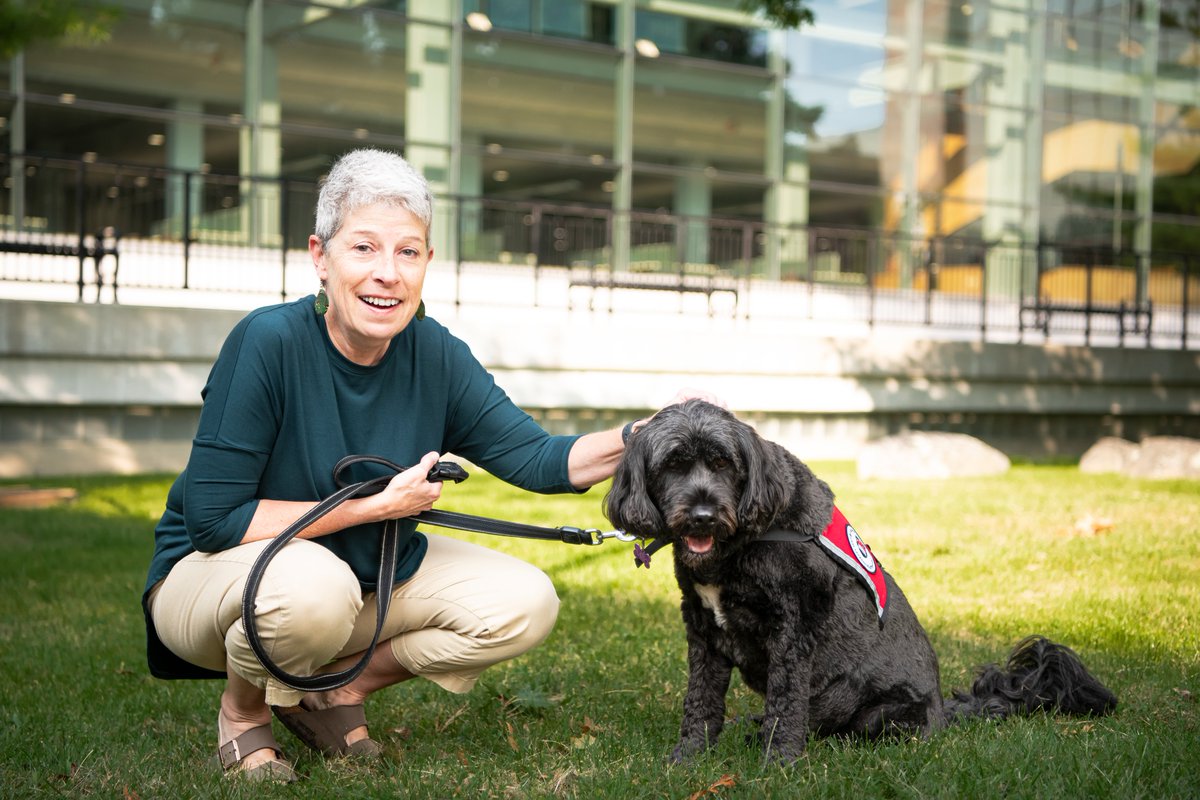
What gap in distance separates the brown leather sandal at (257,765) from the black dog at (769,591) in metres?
1.15

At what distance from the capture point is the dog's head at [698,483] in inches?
127

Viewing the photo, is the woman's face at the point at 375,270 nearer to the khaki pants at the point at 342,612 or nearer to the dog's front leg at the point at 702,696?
the khaki pants at the point at 342,612

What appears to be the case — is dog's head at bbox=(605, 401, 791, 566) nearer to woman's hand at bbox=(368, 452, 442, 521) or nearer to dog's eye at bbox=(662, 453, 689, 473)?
dog's eye at bbox=(662, 453, 689, 473)

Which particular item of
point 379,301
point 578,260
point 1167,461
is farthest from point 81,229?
point 1167,461

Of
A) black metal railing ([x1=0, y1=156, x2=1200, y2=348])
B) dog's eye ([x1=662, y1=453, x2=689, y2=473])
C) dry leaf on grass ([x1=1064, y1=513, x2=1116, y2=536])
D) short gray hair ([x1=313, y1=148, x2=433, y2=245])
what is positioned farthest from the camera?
black metal railing ([x1=0, y1=156, x2=1200, y2=348])

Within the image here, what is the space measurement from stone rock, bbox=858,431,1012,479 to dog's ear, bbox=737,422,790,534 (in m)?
9.06

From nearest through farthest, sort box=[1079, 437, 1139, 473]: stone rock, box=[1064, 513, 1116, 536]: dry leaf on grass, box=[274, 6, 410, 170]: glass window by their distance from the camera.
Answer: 1. box=[1064, 513, 1116, 536]: dry leaf on grass
2. box=[1079, 437, 1139, 473]: stone rock
3. box=[274, 6, 410, 170]: glass window

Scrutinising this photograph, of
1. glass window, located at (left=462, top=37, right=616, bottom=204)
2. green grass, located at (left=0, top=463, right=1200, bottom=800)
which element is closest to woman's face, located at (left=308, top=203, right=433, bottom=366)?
green grass, located at (left=0, top=463, right=1200, bottom=800)

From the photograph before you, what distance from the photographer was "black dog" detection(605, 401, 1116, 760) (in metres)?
3.28

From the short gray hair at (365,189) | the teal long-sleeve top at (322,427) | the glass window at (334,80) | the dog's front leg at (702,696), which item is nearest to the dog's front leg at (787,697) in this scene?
the dog's front leg at (702,696)

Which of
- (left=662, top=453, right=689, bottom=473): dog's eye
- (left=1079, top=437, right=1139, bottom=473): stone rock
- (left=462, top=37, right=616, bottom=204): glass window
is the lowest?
(left=1079, top=437, right=1139, bottom=473): stone rock

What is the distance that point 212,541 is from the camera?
11.0 ft

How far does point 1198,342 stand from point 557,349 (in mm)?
15208

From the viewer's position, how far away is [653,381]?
44.5 ft
